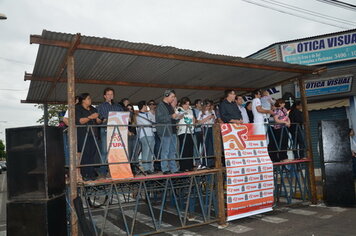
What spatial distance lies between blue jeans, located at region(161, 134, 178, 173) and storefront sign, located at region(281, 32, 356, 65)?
926 centimetres

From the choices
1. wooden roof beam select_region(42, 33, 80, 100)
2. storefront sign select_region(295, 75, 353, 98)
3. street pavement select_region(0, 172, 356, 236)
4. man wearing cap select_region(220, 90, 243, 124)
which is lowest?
street pavement select_region(0, 172, 356, 236)

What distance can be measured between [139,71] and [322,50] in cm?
938

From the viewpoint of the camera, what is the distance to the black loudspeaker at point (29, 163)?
428 cm

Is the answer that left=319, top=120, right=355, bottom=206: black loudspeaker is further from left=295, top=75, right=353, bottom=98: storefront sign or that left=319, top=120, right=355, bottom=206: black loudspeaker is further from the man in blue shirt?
left=295, top=75, right=353, bottom=98: storefront sign

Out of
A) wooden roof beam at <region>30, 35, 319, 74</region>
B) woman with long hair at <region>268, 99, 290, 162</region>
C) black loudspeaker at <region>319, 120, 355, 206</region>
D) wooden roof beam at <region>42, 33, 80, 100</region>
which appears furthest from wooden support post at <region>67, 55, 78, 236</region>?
black loudspeaker at <region>319, 120, 355, 206</region>

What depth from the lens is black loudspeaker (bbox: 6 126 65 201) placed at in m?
4.28

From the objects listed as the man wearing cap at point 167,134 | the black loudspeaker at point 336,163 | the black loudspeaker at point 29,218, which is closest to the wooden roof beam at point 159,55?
the man wearing cap at point 167,134

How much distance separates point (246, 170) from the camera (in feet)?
22.7

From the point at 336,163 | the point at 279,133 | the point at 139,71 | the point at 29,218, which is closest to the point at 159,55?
the point at 139,71

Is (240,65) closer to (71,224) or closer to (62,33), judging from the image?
(62,33)

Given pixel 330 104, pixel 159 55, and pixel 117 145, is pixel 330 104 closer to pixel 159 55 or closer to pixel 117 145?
pixel 159 55

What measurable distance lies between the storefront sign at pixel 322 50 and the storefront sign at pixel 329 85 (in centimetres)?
90

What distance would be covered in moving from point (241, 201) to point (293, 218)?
148 centimetres

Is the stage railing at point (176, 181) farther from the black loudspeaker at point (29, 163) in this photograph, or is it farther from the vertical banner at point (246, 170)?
the black loudspeaker at point (29, 163)
